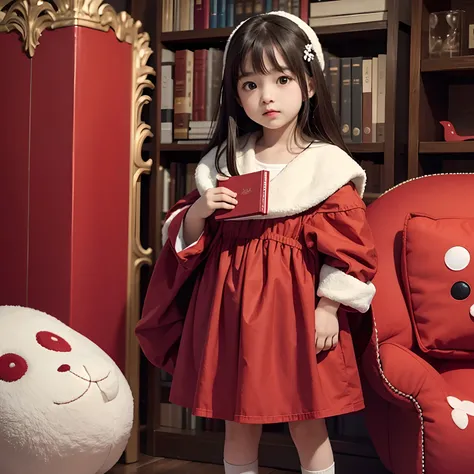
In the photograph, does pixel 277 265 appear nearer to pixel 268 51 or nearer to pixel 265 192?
pixel 265 192

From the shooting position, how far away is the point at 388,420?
2.09 m

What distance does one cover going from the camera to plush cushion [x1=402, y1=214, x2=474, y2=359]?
2.02m

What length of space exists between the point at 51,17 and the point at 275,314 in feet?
4.05

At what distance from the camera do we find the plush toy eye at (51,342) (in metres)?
2.12

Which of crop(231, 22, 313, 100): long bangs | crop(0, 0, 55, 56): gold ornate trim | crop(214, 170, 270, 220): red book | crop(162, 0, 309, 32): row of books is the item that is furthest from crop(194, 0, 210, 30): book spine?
crop(214, 170, 270, 220): red book

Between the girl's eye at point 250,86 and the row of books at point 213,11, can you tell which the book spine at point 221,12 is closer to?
the row of books at point 213,11

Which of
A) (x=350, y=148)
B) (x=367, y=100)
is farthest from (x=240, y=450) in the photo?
(x=367, y=100)

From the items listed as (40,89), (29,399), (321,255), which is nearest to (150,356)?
(29,399)

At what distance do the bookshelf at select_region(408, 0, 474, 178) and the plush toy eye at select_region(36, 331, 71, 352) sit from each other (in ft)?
3.53

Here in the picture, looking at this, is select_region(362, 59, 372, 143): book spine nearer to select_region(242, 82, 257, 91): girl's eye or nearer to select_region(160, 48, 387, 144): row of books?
select_region(160, 48, 387, 144): row of books

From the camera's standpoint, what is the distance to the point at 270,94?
6.11 feet

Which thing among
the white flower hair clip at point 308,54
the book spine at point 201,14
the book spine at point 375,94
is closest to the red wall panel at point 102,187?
the book spine at point 201,14

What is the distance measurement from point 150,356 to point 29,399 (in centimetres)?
30

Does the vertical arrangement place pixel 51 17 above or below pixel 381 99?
above
